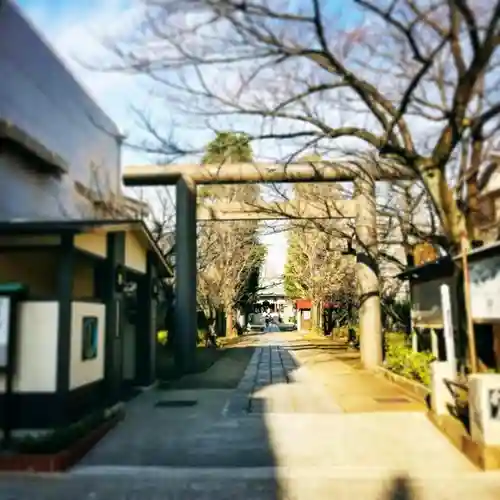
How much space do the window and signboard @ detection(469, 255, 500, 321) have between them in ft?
20.2

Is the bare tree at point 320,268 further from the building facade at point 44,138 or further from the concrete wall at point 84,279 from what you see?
the concrete wall at point 84,279

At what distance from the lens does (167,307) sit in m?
21.3

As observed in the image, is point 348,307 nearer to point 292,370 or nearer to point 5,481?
point 292,370

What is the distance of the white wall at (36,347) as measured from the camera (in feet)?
25.2

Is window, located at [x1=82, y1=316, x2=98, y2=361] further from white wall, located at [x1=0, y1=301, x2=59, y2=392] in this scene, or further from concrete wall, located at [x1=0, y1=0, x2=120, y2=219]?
concrete wall, located at [x1=0, y1=0, x2=120, y2=219]

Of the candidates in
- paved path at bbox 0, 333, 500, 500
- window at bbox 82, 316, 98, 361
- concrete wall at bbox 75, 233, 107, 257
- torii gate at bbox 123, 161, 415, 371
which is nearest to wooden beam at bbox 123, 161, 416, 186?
torii gate at bbox 123, 161, 415, 371

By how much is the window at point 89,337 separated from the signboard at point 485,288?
6.16 meters

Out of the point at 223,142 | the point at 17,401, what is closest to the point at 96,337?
the point at 17,401

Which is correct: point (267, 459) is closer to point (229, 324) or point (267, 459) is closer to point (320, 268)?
point (229, 324)

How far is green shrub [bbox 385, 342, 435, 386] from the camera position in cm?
1102

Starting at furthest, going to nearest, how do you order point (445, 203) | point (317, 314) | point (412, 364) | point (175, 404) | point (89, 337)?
point (317, 314) → point (412, 364) → point (175, 404) → point (445, 203) → point (89, 337)

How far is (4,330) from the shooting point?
684cm

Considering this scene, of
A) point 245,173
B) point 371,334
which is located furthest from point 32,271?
point 371,334

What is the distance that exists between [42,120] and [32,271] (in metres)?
5.36
